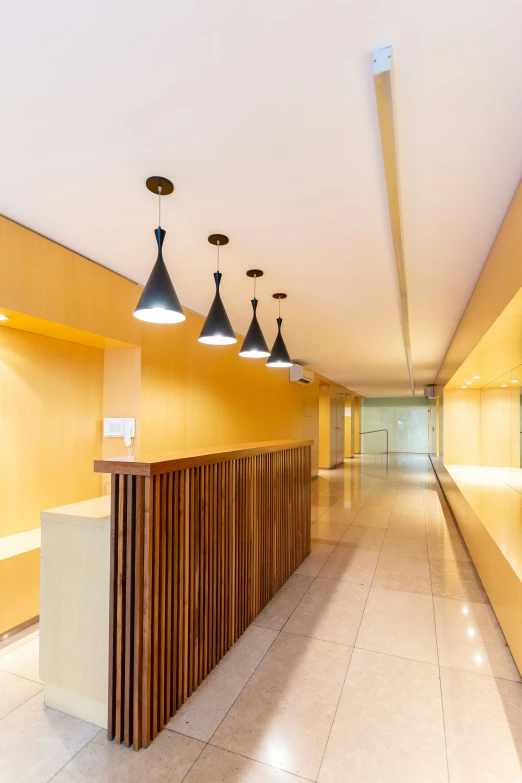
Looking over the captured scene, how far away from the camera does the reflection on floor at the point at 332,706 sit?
68.7 inches

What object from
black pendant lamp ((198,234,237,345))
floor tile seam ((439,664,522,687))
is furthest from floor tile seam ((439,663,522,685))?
black pendant lamp ((198,234,237,345))

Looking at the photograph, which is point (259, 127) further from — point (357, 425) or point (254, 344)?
point (357, 425)

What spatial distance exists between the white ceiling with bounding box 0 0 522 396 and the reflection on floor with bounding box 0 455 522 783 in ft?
9.08

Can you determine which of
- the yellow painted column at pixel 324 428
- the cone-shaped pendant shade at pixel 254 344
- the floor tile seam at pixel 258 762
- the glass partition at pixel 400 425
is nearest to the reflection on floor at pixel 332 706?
the floor tile seam at pixel 258 762

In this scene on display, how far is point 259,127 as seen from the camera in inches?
71.9

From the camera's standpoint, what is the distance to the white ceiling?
1362 mm

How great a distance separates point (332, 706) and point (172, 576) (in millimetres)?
1081

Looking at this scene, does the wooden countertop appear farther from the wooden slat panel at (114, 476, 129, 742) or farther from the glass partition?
the glass partition

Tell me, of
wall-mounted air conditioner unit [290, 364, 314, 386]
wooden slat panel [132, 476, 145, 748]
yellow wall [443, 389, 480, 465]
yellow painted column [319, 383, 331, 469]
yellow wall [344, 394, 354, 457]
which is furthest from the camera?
yellow wall [344, 394, 354, 457]

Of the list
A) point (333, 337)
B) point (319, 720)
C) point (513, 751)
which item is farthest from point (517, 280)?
point (333, 337)

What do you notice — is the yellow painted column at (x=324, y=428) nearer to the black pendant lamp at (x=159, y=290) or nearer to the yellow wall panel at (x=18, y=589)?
the yellow wall panel at (x=18, y=589)

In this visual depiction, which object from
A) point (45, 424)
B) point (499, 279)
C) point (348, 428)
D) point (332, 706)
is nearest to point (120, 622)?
point (332, 706)

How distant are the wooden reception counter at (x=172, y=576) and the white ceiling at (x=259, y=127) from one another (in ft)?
4.98

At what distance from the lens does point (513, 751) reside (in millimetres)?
1826
